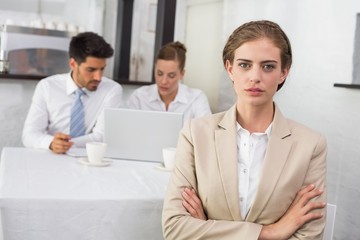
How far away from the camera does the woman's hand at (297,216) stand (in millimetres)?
1271

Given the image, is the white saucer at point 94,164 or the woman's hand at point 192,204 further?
the white saucer at point 94,164

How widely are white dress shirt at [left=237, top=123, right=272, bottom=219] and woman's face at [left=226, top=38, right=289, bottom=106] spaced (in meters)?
0.11

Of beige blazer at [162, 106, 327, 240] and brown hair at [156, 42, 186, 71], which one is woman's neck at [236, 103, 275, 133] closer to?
beige blazer at [162, 106, 327, 240]

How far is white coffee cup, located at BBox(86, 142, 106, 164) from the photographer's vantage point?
6.13ft

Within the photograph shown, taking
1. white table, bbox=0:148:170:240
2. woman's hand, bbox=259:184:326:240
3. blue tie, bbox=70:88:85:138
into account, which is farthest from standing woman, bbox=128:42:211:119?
woman's hand, bbox=259:184:326:240

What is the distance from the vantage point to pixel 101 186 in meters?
1.58

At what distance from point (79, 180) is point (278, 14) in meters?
2.05

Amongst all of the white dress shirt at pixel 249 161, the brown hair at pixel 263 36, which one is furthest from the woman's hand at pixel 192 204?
the brown hair at pixel 263 36

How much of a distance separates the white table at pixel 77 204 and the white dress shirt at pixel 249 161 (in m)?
0.31

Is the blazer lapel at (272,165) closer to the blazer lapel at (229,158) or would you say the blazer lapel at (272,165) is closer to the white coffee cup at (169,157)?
the blazer lapel at (229,158)

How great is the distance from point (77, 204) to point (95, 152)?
1.51ft

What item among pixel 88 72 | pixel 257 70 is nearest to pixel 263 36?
pixel 257 70

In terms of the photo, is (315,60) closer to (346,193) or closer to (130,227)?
(346,193)

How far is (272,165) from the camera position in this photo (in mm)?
1321
